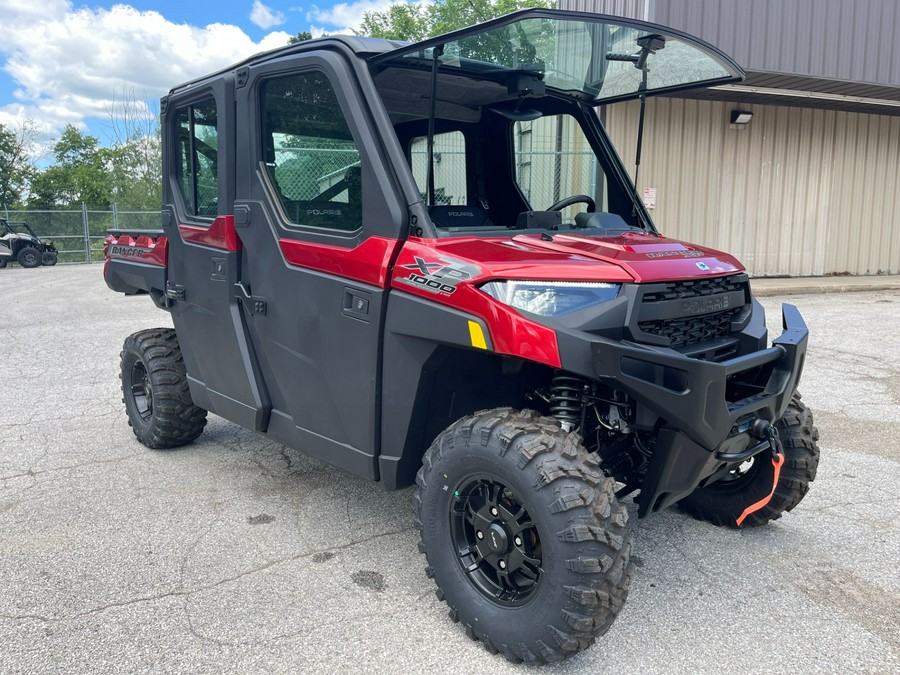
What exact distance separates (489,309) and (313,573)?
4.92 ft

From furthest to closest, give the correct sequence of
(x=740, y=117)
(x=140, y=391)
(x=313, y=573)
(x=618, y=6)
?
(x=740, y=117), (x=618, y=6), (x=140, y=391), (x=313, y=573)

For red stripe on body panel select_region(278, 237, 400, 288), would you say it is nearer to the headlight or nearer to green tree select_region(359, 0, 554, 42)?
the headlight

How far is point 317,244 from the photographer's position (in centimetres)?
328

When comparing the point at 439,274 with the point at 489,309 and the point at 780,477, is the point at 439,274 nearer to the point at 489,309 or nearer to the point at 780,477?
the point at 489,309

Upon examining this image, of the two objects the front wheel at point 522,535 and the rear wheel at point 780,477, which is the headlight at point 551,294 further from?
the rear wheel at point 780,477

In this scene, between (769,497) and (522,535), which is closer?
(522,535)

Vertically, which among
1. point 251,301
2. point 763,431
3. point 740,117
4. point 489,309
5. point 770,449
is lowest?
point 770,449

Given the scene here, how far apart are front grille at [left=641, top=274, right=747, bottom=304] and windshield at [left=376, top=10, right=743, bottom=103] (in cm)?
102

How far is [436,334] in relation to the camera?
278 cm

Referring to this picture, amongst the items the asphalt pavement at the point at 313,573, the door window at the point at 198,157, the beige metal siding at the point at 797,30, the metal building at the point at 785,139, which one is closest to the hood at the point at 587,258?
the asphalt pavement at the point at 313,573

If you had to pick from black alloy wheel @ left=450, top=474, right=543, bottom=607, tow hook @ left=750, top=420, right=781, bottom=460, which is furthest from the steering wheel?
black alloy wheel @ left=450, top=474, right=543, bottom=607

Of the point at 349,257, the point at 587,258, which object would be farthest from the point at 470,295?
the point at 349,257

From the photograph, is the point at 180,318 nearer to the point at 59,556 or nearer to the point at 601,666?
the point at 59,556

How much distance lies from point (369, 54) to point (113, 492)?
9.20ft
